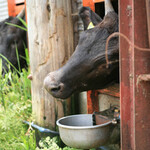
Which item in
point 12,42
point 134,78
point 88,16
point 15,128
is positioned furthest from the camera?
point 12,42

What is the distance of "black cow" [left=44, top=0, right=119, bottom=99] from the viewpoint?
9.78 ft

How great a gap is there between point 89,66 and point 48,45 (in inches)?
35.7

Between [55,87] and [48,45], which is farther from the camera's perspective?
[48,45]

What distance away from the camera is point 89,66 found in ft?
9.80

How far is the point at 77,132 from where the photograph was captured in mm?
2812

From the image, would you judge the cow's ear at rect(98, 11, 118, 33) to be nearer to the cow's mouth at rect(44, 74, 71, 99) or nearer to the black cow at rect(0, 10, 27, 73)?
the cow's mouth at rect(44, 74, 71, 99)

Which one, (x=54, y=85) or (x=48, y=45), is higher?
(x=48, y=45)

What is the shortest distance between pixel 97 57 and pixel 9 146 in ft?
5.28

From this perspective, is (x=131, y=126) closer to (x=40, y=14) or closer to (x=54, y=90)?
(x=54, y=90)

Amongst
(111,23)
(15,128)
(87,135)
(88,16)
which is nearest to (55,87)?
(87,135)

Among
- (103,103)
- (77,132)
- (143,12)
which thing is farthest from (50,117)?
(143,12)

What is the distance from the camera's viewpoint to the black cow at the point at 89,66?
2.98 m

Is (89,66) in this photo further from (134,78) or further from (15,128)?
(15,128)

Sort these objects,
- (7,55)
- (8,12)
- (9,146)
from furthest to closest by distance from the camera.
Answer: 1. (8,12)
2. (7,55)
3. (9,146)
